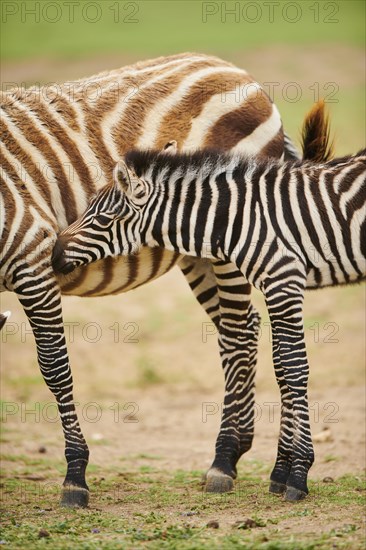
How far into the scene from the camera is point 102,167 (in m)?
7.80

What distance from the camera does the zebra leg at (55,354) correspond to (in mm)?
7156

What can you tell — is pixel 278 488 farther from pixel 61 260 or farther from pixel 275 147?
pixel 275 147

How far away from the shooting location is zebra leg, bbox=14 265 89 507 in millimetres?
Result: 7156

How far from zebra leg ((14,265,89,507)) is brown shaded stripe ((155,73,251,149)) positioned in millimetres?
1820

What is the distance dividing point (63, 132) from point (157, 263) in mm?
1490

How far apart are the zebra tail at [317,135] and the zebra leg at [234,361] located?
4.56 feet

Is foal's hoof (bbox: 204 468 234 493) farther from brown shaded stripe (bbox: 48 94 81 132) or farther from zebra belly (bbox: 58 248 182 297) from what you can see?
brown shaded stripe (bbox: 48 94 81 132)

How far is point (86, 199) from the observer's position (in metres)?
7.66

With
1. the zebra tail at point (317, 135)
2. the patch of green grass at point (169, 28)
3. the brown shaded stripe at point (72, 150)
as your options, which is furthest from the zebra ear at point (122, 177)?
the patch of green grass at point (169, 28)

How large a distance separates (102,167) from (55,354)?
5.79 feet

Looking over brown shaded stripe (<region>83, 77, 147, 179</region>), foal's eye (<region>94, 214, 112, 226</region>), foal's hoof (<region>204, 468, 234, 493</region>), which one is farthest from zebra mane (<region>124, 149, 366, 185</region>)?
foal's hoof (<region>204, 468, 234, 493</region>)

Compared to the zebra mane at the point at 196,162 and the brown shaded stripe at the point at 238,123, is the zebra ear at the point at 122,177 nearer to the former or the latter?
the zebra mane at the point at 196,162

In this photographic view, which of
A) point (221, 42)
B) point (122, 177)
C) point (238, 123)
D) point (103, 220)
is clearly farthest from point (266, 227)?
point (221, 42)

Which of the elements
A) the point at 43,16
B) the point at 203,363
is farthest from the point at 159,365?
the point at 43,16
